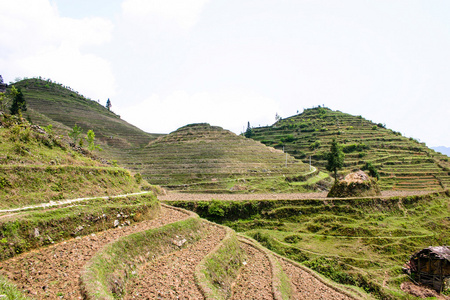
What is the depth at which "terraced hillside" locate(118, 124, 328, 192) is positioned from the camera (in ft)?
152

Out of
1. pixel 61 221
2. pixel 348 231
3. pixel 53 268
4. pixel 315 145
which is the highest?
pixel 315 145

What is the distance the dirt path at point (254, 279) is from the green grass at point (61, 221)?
239 inches

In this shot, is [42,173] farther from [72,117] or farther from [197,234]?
[72,117]

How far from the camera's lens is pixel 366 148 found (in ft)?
247

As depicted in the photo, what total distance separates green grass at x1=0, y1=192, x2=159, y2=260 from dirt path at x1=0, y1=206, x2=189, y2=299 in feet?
1.11

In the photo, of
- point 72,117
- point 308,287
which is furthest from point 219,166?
point 72,117

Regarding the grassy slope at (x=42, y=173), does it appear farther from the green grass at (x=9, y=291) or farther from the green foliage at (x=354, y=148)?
the green foliage at (x=354, y=148)

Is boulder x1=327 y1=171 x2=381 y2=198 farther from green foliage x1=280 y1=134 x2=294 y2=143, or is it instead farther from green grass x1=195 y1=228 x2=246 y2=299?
green foliage x1=280 y1=134 x2=294 y2=143

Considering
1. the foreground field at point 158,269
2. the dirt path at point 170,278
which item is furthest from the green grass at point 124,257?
the dirt path at point 170,278

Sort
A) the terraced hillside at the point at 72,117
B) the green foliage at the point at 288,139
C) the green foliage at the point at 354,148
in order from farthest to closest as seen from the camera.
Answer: the green foliage at the point at 288,139
the green foliage at the point at 354,148
the terraced hillside at the point at 72,117

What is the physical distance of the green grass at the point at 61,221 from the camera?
7837 mm

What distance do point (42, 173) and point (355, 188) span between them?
33742mm

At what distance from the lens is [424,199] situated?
124 ft

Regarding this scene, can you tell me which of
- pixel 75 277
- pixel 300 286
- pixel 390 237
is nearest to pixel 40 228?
pixel 75 277
